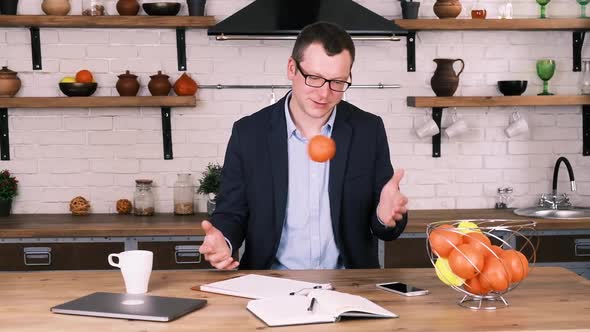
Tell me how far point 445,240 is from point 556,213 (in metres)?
2.73

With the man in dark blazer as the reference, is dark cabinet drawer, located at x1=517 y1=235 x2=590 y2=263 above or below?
below

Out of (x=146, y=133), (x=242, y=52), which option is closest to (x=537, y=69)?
(x=242, y=52)

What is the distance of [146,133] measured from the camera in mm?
4828

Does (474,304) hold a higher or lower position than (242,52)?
lower

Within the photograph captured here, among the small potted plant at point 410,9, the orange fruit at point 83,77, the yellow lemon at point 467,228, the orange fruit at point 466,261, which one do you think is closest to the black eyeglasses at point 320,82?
the yellow lemon at point 467,228

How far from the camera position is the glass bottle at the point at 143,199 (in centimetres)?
468

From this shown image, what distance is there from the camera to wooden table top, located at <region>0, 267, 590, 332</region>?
1979mm

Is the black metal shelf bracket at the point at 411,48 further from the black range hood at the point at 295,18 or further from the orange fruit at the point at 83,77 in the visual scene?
the orange fruit at the point at 83,77

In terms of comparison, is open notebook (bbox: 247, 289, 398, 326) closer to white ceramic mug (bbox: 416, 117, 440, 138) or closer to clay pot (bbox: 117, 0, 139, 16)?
white ceramic mug (bbox: 416, 117, 440, 138)

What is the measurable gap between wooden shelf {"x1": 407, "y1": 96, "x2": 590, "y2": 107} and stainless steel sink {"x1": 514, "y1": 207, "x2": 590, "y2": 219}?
1.98 feet

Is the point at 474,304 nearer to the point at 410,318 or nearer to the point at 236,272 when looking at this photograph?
the point at 410,318

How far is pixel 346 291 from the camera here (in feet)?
7.73

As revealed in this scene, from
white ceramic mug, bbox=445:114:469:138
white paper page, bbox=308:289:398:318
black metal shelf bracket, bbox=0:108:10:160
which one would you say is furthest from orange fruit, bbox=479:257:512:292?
black metal shelf bracket, bbox=0:108:10:160

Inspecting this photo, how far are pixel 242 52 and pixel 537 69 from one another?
1.71 m
